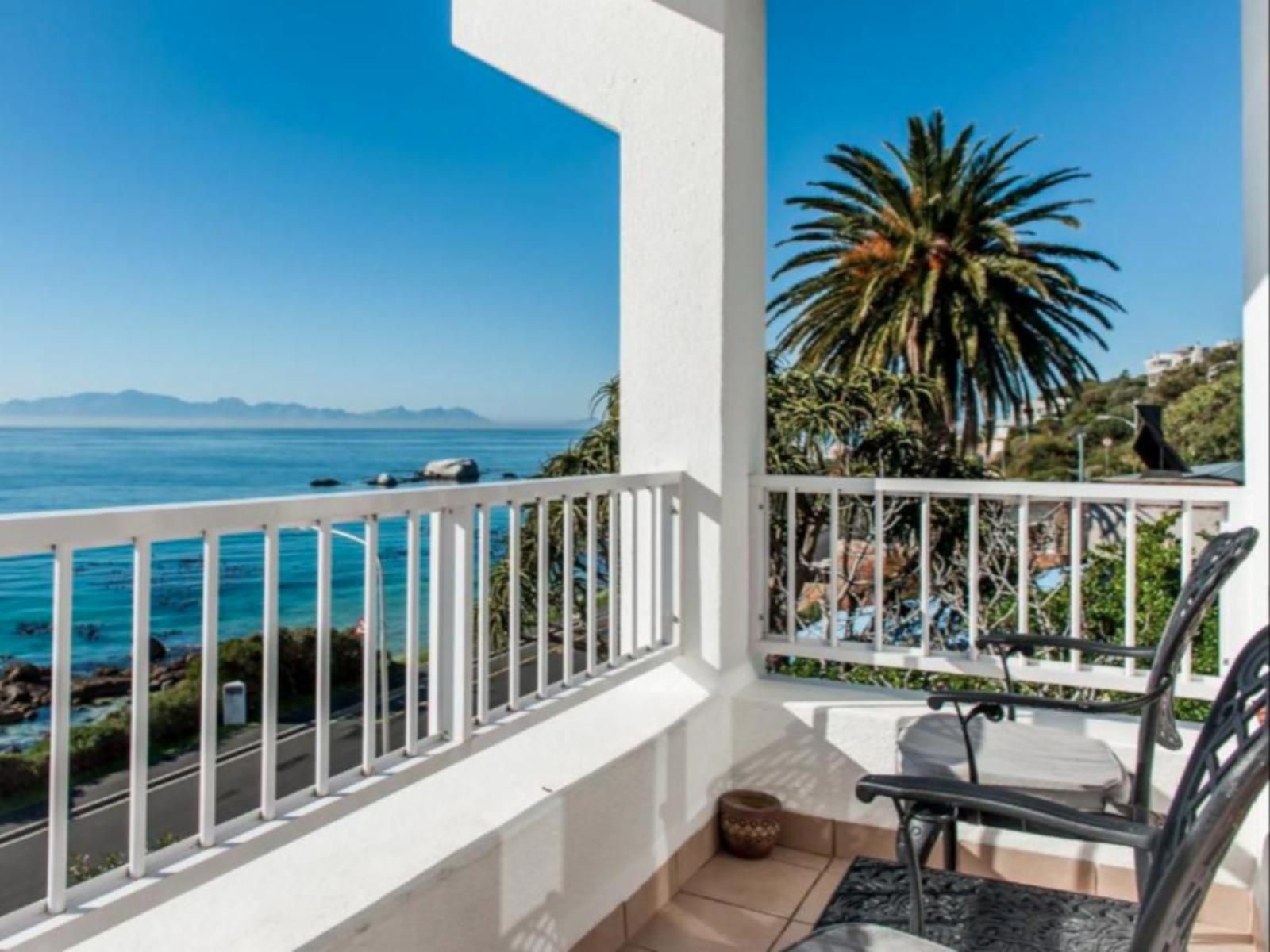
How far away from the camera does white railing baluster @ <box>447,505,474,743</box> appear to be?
2.07 meters

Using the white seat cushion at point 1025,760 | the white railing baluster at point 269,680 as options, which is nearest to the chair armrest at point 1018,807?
the white seat cushion at point 1025,760

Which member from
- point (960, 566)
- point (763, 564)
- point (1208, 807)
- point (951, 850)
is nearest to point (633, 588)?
point (763, 564)

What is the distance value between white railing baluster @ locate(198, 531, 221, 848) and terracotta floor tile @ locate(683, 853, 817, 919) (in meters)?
1.72

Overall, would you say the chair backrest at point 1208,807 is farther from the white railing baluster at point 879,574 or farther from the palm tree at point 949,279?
the palm tree at point 949,279

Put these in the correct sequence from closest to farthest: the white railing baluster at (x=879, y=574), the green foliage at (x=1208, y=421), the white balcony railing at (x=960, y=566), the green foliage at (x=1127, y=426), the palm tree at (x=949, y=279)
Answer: the white balcony railing at (x=960, y=566) → the white railing baluster at (x=879, y=574) → the green foliage at (x=1208, y=421) → the green foliage at (x=1127, y=426) → the palm tree at (x=949, y=279)

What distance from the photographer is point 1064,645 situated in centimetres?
240

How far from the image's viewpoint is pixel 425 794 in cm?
218

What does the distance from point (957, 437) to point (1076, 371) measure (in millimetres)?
1155

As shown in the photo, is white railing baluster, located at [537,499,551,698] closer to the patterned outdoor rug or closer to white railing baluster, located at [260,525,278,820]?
white railing baluster, located at [260,525,278,820]

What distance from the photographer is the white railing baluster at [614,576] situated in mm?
2760

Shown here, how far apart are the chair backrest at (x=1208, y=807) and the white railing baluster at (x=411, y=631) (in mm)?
1428

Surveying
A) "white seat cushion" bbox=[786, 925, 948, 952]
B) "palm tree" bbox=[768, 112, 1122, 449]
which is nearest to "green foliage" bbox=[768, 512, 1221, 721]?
"white seat cushion" bbox=[786, 925, 948, 952]

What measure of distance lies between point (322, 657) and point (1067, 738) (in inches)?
74.0

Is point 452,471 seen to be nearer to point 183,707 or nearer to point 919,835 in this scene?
point 183,707
